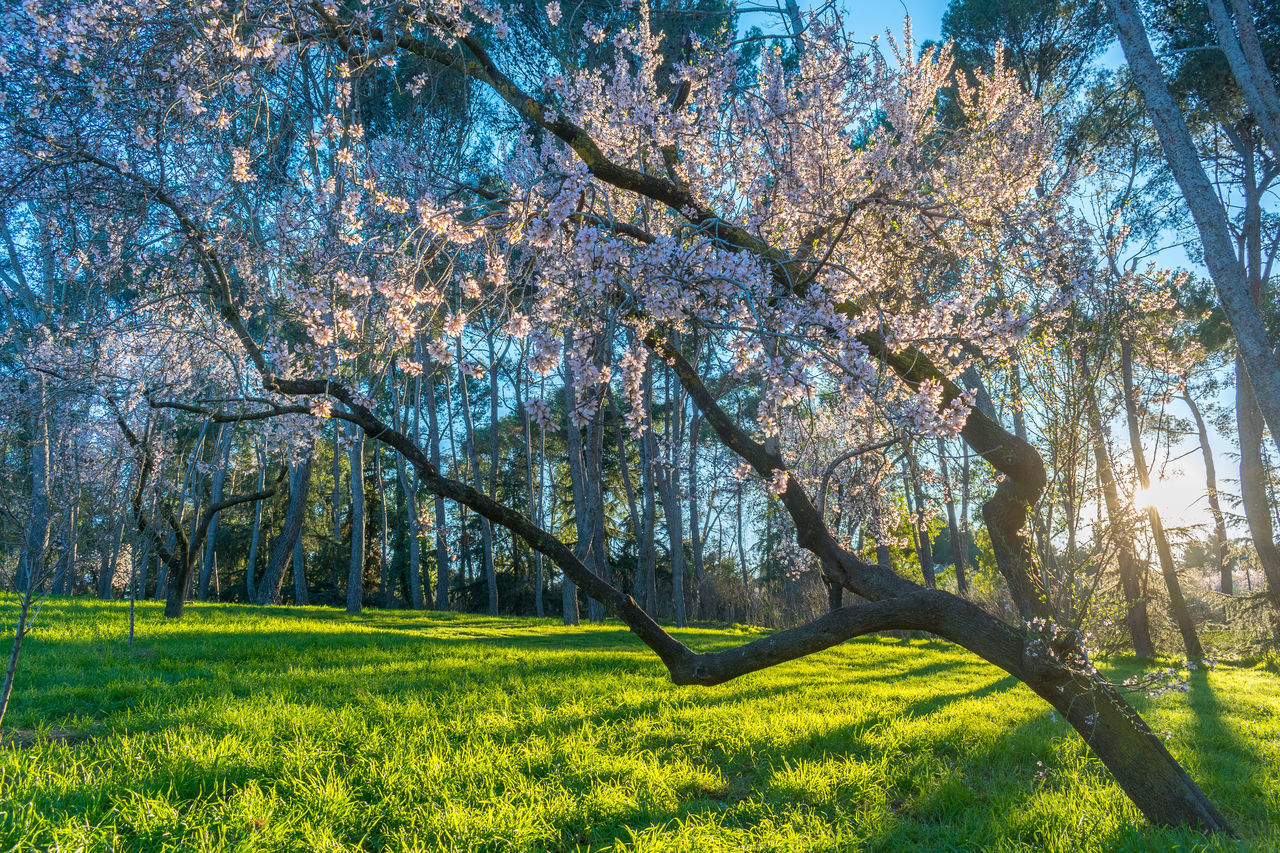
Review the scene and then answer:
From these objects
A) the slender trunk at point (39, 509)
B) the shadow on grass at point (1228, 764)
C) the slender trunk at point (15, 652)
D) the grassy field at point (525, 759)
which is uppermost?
the slender trunk at point (39, 509)

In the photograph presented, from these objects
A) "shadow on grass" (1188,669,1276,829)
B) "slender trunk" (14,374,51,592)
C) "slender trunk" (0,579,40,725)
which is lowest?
"shadow on grass" (1188,669,1276,829)

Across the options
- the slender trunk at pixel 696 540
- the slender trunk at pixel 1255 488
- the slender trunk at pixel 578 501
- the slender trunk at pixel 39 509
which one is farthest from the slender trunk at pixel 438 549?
the slender trunk at pixel 1255 488

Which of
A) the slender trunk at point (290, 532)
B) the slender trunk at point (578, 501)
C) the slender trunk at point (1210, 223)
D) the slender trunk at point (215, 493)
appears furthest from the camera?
the slender trunk at point (290, 532)

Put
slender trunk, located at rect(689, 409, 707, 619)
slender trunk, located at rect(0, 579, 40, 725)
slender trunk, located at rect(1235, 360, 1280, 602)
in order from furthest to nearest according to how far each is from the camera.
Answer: slender trunk, located at rect(689, 409, 707, 619) < slender trunk, located at rect(1235, 360, 1280, 602) < slender trunk, located at rect(0, 579, 40, 725)

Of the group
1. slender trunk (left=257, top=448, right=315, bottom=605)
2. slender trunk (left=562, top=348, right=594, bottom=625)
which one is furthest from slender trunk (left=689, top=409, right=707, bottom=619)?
slender trunk (left=257, top=448, right=315, bottom=605)

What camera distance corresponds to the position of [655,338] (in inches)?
167

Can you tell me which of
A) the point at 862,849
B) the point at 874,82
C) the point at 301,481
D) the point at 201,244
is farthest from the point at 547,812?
the point at 301,481

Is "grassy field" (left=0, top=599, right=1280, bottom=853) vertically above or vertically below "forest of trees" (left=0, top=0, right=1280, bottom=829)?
below

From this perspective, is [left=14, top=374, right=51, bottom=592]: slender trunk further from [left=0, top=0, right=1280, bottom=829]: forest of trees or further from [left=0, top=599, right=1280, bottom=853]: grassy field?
[left=0, top=599, right=1280, bottom=853]: grassy field

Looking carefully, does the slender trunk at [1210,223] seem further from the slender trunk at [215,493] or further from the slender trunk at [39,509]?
the slender trunk at [215,493]

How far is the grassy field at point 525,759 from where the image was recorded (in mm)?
2830

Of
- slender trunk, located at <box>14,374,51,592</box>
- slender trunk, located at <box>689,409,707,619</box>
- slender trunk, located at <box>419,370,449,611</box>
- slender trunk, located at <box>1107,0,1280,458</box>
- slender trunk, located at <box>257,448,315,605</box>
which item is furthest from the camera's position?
slender trunk, located at <box>419,370,449,611</box>

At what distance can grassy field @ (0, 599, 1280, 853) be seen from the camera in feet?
9.29

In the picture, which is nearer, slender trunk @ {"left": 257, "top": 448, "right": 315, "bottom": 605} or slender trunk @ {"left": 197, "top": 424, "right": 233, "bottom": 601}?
slender trunk @ {"left": 197, "top": 424, "right": 233, "bottom": 601}
